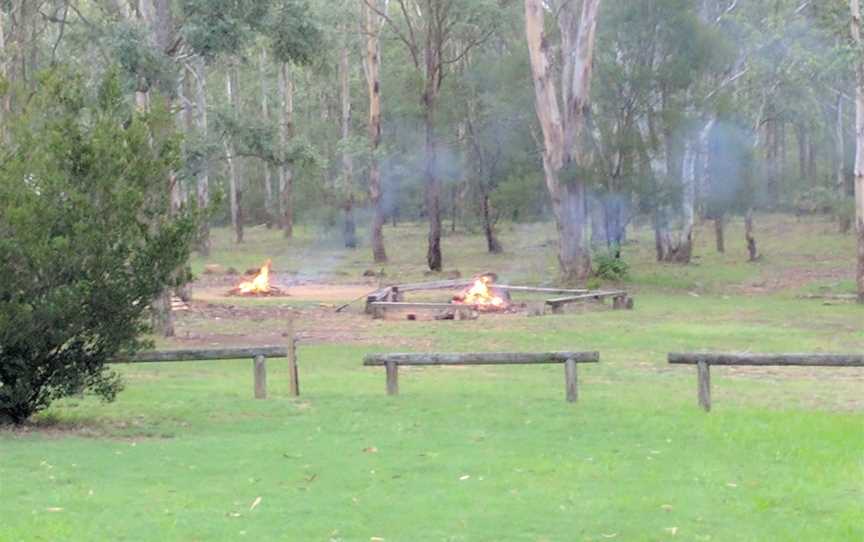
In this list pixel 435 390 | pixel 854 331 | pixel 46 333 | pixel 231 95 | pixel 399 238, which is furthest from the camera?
pixel 231 95

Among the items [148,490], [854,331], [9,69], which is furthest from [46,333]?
[9,69]

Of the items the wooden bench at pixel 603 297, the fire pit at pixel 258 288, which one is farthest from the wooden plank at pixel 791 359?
the fire pit at pixel 258 288

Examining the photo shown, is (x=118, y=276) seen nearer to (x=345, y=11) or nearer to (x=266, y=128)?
(x=266, y=128)

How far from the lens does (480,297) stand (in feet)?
103

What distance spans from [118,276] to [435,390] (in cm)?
559

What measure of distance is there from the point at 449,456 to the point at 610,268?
2774 centimetres

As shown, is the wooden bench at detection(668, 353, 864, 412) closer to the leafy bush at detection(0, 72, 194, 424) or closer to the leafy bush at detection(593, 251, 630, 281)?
the leafy bush at detection(0, 72, 194, 424)

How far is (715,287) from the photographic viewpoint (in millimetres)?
38906

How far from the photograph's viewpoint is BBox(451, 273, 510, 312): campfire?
3078 centimetres

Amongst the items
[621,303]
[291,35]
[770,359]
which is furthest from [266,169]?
[770,359]

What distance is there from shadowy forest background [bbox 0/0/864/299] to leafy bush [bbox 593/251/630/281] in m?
0.25

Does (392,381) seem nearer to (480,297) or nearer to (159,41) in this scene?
(159,41)

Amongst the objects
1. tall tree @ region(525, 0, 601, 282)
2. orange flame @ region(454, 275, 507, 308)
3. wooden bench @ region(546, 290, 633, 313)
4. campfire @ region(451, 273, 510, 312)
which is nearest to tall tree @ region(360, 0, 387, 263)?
tall tree @ region(525, 0, 601, 282)

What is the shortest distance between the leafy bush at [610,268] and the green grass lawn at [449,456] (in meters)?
15.1
